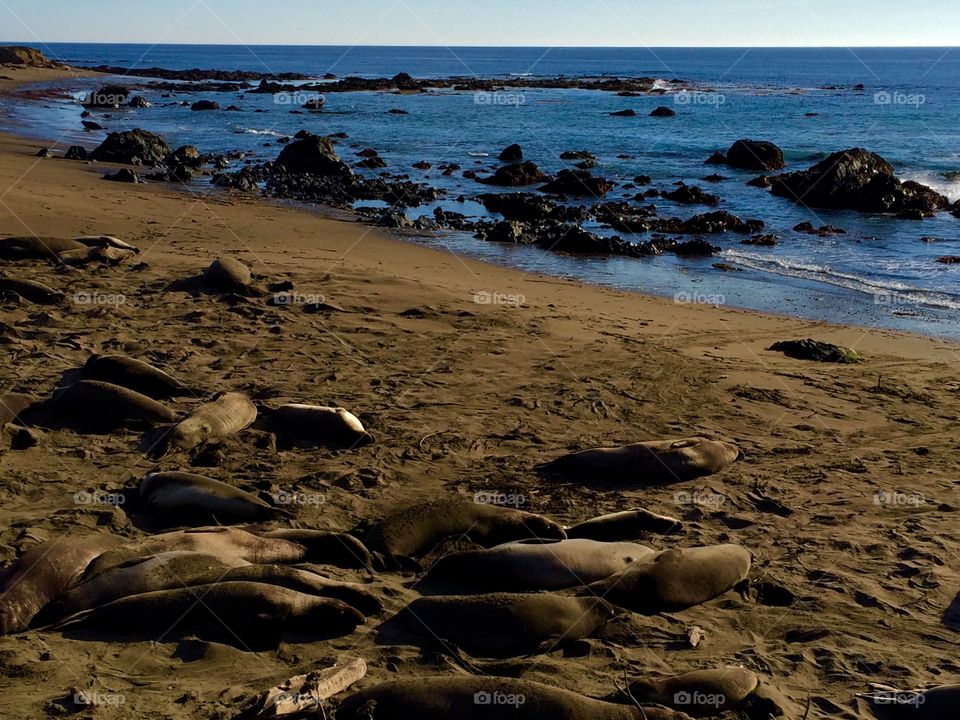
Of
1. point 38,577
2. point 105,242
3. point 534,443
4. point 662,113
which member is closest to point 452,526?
point 534,443

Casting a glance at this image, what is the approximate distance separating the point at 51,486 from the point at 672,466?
4.67m

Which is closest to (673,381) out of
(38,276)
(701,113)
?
(38,276)

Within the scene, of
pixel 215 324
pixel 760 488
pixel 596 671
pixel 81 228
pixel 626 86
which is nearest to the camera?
pixel 596 671

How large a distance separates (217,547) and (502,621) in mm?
1846

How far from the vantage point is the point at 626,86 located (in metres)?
74.7

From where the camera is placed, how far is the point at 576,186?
25.1 meters

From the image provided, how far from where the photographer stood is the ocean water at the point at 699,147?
49.6 feet

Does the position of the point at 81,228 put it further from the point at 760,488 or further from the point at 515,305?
the point at 760,488
